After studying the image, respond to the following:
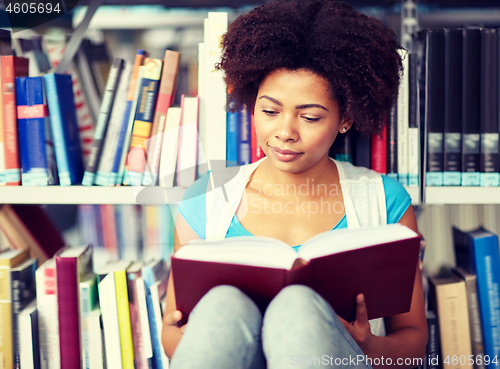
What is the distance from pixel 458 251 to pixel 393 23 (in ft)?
2.10

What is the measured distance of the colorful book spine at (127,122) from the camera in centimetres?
73

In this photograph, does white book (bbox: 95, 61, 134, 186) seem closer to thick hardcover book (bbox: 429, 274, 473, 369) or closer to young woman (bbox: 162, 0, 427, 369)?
young woman (bbox: 162, 0, 427, 369)

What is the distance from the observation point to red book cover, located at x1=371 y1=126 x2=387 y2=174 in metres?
0.75

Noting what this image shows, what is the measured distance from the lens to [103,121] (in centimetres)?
73

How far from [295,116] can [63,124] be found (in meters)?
0.50

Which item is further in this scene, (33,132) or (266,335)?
(33,132)

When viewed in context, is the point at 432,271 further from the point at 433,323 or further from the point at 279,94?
the point at 279,94

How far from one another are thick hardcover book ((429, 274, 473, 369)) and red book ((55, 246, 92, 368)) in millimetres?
821

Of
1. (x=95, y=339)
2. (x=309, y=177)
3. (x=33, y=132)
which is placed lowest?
(x=95, y=339)

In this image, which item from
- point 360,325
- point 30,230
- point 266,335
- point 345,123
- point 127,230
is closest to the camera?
point 266,335

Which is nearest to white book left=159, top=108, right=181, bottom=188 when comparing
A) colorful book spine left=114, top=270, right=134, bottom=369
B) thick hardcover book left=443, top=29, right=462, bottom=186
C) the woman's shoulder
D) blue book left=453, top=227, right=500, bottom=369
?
colorful book spine left=114, top=270, right=134, bottom=369

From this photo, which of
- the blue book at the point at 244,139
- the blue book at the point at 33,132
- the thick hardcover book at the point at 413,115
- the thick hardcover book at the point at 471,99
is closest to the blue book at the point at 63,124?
the blue book at the point at 33,132

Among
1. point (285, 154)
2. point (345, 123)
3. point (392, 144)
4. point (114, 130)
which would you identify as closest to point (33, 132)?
point (114, 130)

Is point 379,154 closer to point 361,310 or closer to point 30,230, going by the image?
point 361,310
